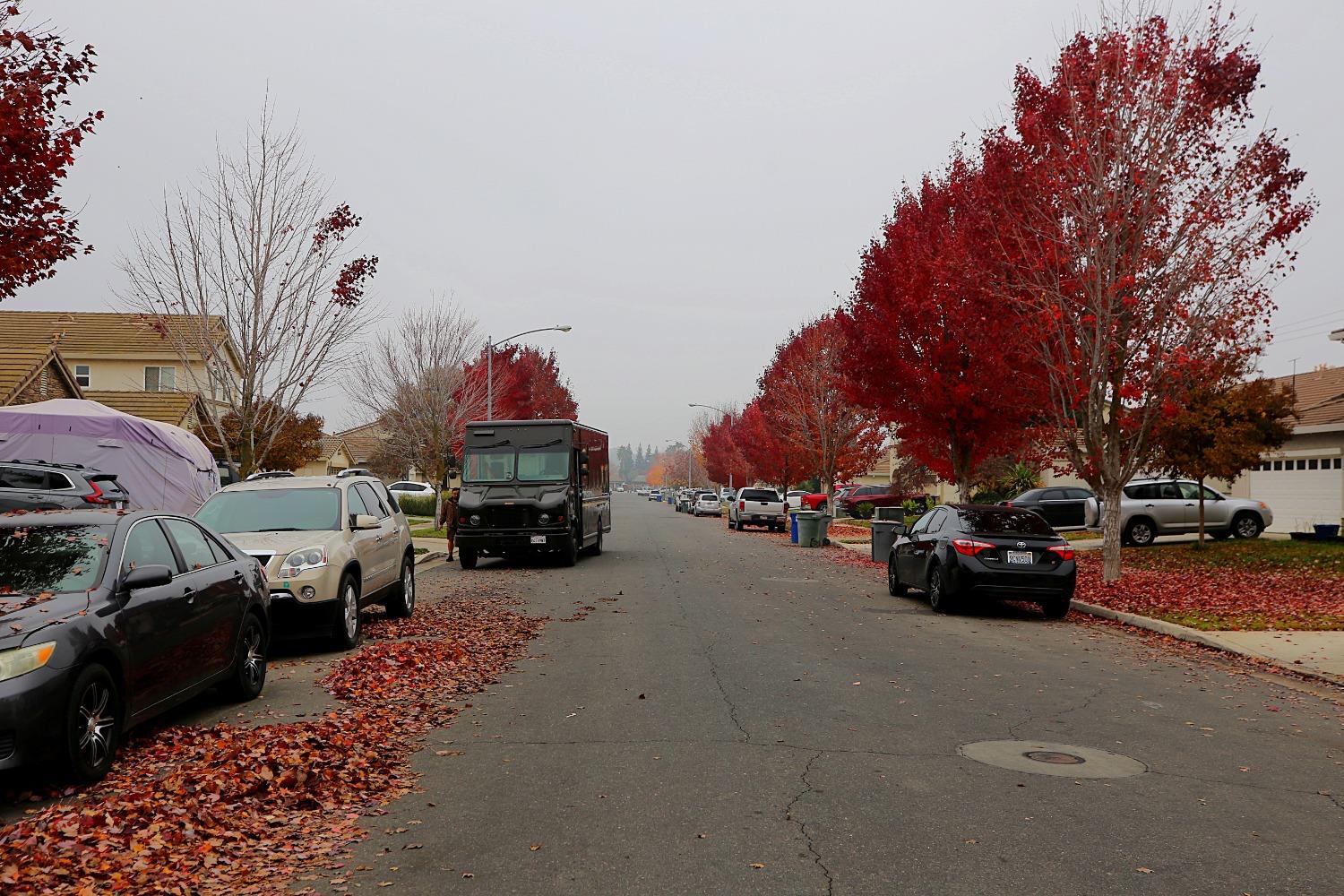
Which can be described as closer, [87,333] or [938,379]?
[938,379]

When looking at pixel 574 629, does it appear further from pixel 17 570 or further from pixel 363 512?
pixel 17 570

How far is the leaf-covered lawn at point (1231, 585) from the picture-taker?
1409 cm

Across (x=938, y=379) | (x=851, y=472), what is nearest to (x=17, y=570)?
(x=938, y=379)

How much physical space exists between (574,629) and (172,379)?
39593mm

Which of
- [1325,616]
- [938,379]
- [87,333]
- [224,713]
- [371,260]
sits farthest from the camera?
[87,333]

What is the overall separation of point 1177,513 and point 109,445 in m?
25.0

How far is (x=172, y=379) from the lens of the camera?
152ft

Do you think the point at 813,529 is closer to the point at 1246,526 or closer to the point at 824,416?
the point at 824,416

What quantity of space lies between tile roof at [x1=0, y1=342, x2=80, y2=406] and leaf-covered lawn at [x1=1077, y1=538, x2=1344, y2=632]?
21458 mm

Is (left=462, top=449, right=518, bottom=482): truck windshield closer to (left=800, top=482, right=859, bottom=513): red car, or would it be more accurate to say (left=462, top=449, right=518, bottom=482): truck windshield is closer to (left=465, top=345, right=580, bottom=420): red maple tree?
(left=465, top=345, right=580, bottom=420): red maple tree

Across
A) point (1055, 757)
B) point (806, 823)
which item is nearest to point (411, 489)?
point (1055, 757)

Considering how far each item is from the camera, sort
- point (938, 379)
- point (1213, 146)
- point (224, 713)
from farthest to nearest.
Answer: point (938, 379)
point (1213, 146)
point (224, 713)

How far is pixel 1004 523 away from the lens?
592 inches

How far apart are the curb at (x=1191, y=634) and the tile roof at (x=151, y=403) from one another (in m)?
28.3
